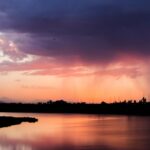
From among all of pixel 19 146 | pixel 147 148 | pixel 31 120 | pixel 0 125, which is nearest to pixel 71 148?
pixel 19 146

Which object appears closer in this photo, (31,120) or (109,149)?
(109,149)

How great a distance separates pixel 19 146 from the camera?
4106cm

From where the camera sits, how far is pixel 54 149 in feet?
129

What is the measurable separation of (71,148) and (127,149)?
221 inches

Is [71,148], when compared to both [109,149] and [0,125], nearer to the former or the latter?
[109,149]

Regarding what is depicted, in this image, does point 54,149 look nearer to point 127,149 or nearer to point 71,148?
point 71,148

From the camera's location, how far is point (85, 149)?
3984 centimetres

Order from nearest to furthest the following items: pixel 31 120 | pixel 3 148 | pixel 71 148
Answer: pixel 3 148 < pixel 71 148 < pixel 31 120

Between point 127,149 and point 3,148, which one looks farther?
point 127,149

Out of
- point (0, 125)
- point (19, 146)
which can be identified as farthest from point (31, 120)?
point (19, 146)

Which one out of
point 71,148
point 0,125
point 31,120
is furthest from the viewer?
point 31,120

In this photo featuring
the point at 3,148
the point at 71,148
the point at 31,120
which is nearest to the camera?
the point at 3,148

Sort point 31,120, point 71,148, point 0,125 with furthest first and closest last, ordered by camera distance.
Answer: point 31,120, point 0,125, point 71,148

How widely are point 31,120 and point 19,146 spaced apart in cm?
7342
